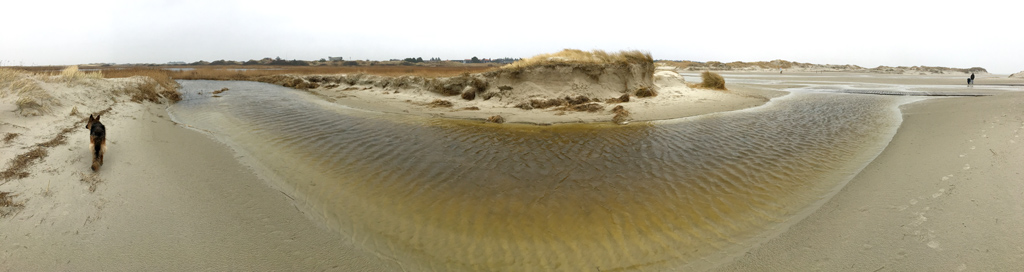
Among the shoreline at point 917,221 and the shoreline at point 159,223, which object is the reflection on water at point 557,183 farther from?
the shoreline at point 159,223

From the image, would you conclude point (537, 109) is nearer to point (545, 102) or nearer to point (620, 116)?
point (545, 102)

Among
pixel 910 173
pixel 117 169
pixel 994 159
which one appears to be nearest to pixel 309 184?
pixel 117 169

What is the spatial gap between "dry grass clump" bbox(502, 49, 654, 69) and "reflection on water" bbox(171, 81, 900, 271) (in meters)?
7.16

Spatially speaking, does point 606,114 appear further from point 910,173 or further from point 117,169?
point 117,169

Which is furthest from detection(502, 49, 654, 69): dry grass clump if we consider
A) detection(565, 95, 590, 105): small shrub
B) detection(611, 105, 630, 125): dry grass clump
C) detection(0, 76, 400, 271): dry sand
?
detection(0, 76, 400, 271): dry sand

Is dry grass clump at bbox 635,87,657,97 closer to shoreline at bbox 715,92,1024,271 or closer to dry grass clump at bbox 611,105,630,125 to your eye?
dry grass clump at bbox 611,105,630,125

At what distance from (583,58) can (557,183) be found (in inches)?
517

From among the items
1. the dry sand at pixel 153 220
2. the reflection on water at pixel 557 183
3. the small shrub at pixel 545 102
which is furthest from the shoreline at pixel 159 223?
the small shrub at pixel 545 102

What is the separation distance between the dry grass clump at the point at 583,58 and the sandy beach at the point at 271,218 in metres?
11.8

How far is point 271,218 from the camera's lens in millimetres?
4410

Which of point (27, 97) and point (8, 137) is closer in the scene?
point (8, 137)

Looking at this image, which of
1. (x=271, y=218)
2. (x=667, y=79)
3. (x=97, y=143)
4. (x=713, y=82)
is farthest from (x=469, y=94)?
(x=713, y=82)

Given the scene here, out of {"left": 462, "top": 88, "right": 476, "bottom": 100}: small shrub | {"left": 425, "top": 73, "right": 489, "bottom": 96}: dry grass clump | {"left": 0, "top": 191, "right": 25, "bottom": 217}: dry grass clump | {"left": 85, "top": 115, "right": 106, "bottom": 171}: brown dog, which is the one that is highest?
{"left": 425, "top": 73, "right": 489, "bottom": 96}: dry grass clump

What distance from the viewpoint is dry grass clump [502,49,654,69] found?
17486mm
